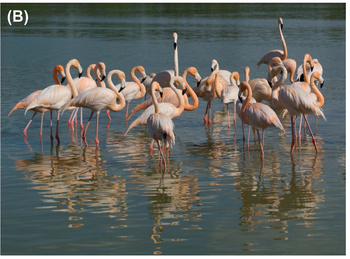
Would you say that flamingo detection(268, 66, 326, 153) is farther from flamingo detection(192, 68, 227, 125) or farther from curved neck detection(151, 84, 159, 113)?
flamingo detection(192, 68, 227, 125)

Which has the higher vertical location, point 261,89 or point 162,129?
point 261,89

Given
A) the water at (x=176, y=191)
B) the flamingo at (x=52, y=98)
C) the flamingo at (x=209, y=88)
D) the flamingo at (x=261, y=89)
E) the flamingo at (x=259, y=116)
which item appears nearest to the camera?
the water at (x=176, y=191)

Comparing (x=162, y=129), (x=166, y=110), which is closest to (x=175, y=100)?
(x=166, y=110)

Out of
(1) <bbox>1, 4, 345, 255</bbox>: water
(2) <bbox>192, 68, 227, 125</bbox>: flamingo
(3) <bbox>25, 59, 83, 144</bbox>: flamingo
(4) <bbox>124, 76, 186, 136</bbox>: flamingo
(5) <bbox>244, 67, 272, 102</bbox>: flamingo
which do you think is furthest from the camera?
(2) <bbox>192, 68, 227, 125</bbox>: flamingo

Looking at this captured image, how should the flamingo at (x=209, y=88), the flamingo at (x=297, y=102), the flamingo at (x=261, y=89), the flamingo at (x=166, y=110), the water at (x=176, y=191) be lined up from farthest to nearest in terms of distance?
the flamingo at (x=209, y=88) < the flamingo at (x=261, y=89) < the flamingo at (x=166, y=110) < the flamingo at (x=297, y=102) < the water at (x=176, y=191)

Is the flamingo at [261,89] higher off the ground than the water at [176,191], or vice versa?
the flamingo at [261,89]

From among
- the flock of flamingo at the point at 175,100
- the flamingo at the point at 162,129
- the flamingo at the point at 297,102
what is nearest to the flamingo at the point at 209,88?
the flock of flamingo at the point at 175,100

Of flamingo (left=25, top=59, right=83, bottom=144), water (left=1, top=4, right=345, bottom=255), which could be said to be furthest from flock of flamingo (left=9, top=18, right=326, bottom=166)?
water (left=1, top=4, right=345, bottom=255)

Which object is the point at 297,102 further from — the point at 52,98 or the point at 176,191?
the point at 52,98

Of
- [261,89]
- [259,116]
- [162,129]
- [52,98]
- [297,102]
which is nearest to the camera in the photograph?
[162,129]

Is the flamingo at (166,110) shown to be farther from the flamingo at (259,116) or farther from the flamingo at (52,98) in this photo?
the flamingo at (52,98)

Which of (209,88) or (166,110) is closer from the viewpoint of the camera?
(166,110)

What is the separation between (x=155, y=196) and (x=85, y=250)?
160cm

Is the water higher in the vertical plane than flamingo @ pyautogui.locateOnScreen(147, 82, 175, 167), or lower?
lower
